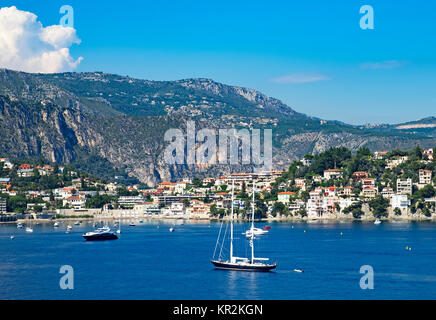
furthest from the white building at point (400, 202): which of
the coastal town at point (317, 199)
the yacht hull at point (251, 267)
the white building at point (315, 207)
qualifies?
the yacht hull at point (251, 267)

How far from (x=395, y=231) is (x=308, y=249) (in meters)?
33.8

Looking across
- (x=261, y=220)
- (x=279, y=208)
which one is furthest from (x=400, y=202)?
(x=261, y=220)

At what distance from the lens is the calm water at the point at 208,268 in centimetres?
5644

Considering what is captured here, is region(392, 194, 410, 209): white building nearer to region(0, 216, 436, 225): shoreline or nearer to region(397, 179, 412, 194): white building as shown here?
region(0, 216, 436, 225): shoreline

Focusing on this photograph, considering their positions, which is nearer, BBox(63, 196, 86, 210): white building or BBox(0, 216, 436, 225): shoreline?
BBox(0, 216, 436, 225): shoreline

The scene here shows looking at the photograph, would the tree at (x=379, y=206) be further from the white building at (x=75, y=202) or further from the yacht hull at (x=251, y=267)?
the yacht hull at (x=251, y=267)

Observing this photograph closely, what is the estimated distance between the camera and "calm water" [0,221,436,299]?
5644cm

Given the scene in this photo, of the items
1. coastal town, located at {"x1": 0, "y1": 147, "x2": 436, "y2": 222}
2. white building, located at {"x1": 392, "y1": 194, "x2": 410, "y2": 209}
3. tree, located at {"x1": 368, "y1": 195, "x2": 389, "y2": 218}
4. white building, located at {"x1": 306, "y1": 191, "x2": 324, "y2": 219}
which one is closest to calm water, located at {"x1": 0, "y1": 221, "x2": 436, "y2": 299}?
tree, located at {"x1": 368, "y1": 195, "x2": 389, "y2": 218}

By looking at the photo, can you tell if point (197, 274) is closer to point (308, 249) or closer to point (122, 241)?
point (308, 249)

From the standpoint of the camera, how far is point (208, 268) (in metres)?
69.1

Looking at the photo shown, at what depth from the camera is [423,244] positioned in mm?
92188

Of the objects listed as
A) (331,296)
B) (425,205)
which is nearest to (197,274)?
(331,296)

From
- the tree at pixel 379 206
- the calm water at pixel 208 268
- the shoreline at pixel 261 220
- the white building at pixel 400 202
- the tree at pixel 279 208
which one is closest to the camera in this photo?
the calm water at pixel 208 268

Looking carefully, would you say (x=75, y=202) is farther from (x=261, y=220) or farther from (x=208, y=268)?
(x=208, y=268)
